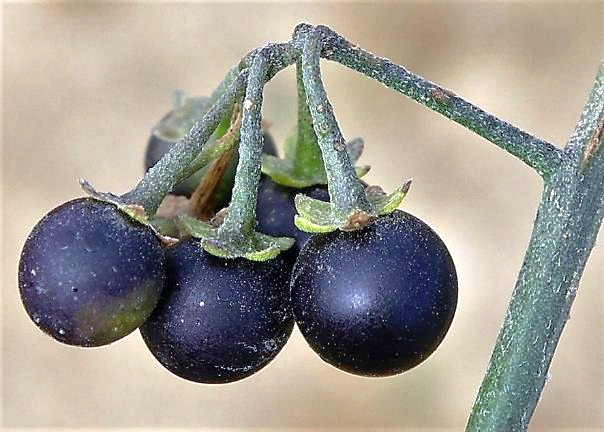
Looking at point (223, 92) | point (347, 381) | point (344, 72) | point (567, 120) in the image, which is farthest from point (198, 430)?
point (223, 92)

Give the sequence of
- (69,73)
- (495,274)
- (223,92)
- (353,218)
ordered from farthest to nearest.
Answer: (69,73)
(495,274)
(223,92)
(353,218)

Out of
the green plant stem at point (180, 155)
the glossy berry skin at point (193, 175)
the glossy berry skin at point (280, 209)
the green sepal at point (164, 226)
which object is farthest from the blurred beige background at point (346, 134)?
the green plant stem at point (180, 155)

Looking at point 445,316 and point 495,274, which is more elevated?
point 495,274

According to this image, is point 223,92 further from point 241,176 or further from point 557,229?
point 557,229

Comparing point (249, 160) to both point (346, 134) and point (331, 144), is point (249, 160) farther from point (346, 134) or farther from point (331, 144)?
point (346, 134)

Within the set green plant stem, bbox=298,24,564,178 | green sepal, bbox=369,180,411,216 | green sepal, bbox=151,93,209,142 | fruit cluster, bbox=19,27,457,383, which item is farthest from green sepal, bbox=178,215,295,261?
green sepal, bbox=151,93,209,142

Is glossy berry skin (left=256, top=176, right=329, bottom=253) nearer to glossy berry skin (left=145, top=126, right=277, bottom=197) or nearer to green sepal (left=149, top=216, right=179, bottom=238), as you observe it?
glossy berry skin (left=145, top=126, right=277, bottom=197)

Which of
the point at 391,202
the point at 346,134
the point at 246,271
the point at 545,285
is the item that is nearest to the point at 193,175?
the point at 246,271

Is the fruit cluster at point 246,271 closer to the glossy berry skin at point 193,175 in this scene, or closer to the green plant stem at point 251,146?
the green plant stem at point 251,146
